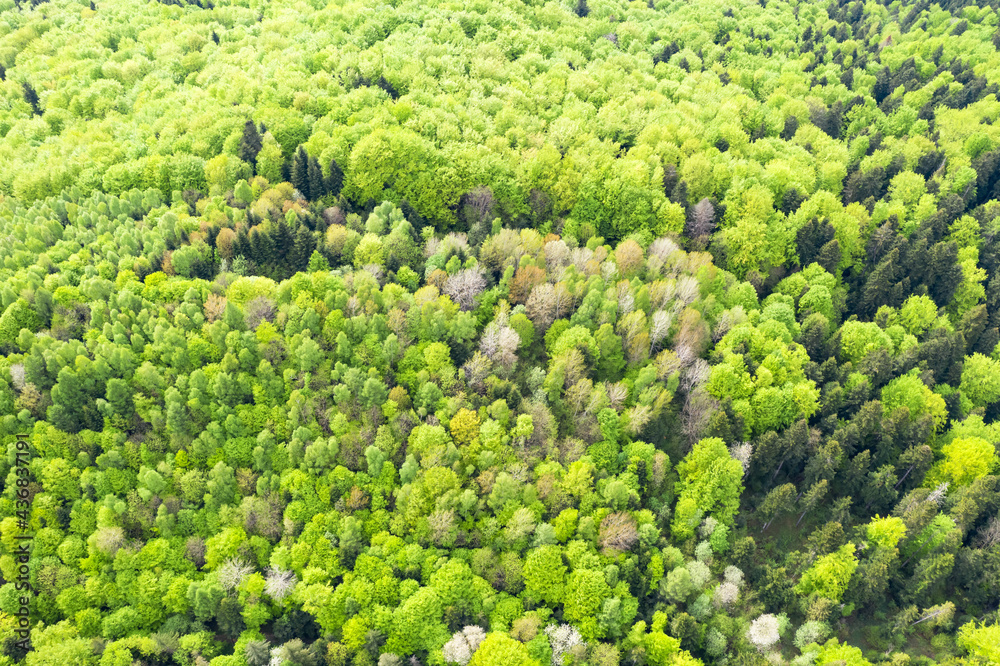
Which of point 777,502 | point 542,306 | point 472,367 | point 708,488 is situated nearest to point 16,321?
point 472,367

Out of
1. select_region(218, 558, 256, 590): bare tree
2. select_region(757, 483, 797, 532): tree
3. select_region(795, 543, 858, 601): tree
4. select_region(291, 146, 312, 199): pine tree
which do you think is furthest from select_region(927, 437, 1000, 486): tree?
select_region(291, 146, 312, 199): pine tree

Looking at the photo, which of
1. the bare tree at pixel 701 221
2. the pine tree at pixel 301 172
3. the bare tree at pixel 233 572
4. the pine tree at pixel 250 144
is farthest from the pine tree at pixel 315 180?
the bare tree at pixel 701 221

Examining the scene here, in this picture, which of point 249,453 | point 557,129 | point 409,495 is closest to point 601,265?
point 557,129

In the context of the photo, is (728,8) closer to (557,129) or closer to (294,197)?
(557,129)

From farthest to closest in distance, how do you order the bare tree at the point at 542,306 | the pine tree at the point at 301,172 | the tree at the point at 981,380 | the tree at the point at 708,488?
1. the pine tree at the point at 301,172
2. the tree at the point at 981,380
3. the bare tree at the point at 542,306
4. the tree at the point at 708,488

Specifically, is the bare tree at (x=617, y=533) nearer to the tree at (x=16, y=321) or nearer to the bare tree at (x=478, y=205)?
the bare tree at (x=478, y=205)

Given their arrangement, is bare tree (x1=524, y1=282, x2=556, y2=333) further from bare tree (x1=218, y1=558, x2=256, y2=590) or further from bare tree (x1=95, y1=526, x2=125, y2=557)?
bare tree (x1=95, y1=526, x2=125, y2=557)

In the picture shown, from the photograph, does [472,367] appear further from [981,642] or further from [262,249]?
[981,642]
